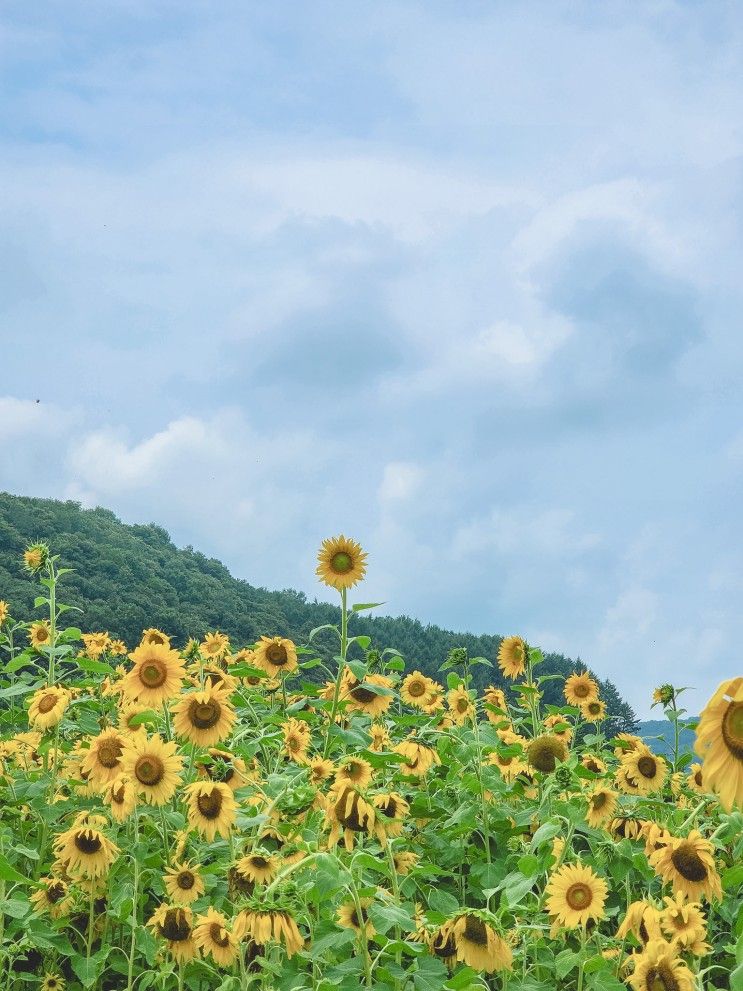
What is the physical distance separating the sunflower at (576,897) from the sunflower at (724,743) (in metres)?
1.58

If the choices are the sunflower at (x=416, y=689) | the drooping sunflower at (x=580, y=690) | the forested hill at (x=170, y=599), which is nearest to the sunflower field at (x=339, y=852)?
the sunflower at (x=416, y=689)

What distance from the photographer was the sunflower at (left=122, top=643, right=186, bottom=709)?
189 inches

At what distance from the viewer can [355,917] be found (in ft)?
11.6

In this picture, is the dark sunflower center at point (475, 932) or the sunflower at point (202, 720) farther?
the sunflower at point (202, 720)

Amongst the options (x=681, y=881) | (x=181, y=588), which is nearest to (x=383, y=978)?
(x=681, y=881)

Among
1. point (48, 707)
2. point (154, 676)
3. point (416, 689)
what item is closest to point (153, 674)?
point (154, 676)

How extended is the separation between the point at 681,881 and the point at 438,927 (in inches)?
36.1

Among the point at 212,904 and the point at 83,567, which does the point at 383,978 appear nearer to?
the point at 212,904

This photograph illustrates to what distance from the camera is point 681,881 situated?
3.76m

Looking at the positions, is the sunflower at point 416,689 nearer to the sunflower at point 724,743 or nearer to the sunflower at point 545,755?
the sunflower at point 545,755

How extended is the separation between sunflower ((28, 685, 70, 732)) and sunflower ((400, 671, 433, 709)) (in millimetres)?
2827

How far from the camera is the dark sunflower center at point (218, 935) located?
3.50 meters

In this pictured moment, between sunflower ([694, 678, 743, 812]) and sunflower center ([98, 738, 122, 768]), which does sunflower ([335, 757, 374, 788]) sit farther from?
sunflower ([694, 678, 743, 812])

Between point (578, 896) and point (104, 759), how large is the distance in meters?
2.03
